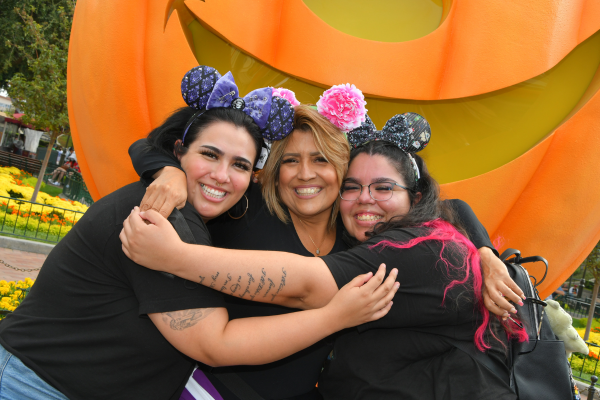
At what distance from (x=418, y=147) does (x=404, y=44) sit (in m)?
0.70

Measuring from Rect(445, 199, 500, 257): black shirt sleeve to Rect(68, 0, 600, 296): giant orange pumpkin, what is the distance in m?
0.43

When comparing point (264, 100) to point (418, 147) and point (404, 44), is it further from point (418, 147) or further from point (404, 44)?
point (404, 44)

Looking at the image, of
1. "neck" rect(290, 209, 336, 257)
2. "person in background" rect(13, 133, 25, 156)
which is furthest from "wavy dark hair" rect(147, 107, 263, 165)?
"person in background" rect(13, 133, 25, 156)

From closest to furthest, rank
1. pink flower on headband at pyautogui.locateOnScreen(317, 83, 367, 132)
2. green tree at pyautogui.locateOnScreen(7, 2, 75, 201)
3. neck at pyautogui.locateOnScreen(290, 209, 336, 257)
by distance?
pink flower on headband at pyautogui.locateOnScreen(317, 83, 367, 132)
neck at pyautogui.locateOnScreen(290, 209, 336, 257)
green tree at pyautogui.locateOnScreen(7, 2, 75, 201)

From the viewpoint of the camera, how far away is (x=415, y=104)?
2.83 m

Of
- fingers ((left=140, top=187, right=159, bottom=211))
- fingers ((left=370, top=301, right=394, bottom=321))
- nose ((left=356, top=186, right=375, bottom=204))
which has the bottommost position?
fingers ((left=370, top=301, right=394, bottom=321))

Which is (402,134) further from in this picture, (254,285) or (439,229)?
(254,285)

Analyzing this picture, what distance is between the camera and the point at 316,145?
239 cm

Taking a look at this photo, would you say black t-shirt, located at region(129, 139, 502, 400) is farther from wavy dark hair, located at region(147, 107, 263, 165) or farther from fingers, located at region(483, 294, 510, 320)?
fingers, located at region(483, 294, 510, 320)

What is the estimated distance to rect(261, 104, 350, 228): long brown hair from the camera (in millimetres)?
2373

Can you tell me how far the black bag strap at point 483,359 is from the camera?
5.52ft

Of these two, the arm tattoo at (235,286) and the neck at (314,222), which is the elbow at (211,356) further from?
the neck at (314,222)

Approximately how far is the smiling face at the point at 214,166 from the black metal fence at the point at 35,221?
686 cm

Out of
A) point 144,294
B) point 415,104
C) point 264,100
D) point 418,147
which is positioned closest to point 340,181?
point 418,147
